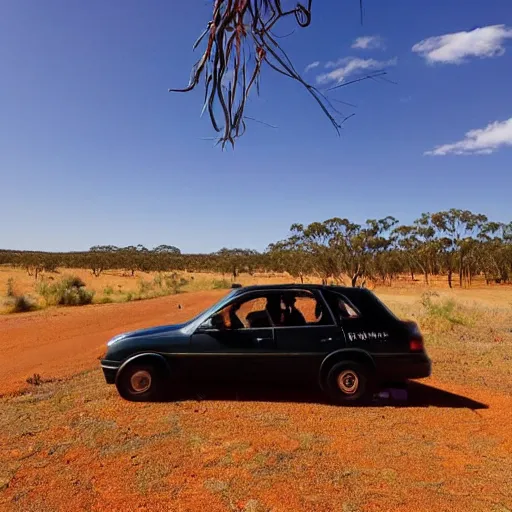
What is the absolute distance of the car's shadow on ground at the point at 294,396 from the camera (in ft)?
19.9

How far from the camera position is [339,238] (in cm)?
4116

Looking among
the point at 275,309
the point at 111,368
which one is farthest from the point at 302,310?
the point at 111,368

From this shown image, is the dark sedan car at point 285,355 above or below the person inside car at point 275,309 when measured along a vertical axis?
below

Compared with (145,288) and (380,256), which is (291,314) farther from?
(380,256)

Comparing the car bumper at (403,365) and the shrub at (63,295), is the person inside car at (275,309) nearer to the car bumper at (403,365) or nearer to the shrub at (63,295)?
the car bumper at (403,365)

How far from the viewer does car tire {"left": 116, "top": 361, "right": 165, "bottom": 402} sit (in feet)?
19.5

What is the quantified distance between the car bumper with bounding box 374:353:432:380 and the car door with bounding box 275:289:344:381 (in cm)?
56

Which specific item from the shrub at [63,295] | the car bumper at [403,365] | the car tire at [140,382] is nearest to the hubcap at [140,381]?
the car tire at [140,382]

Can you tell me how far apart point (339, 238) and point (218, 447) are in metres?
37.6

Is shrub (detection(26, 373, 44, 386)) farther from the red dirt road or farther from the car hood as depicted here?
→ the car hood

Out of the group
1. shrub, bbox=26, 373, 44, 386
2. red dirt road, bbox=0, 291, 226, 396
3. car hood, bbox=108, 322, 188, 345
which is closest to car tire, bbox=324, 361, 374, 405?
car hood, bbox=108, 322, 188, 345

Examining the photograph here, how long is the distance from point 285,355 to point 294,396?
2.25ft

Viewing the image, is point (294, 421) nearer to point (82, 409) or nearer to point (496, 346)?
point (82, 409)

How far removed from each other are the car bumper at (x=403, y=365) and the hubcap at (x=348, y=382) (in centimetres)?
31
